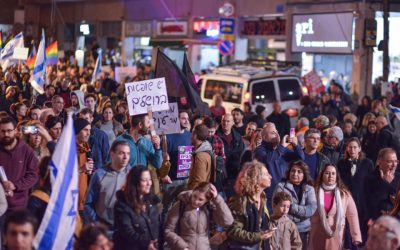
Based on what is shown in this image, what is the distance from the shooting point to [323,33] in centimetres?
2816

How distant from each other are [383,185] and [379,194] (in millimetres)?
108

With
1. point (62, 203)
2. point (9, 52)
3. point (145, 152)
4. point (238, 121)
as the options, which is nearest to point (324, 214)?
point (145, 152)

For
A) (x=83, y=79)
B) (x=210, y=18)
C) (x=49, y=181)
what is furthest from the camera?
(x=210, y=18)

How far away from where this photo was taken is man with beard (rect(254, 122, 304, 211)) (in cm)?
982

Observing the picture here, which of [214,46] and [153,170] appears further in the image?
[214,46]

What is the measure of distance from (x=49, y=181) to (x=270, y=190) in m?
3.58

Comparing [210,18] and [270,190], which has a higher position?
[210,18]

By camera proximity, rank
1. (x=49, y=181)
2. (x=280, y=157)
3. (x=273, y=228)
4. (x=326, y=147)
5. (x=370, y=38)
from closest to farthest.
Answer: (x=49, y=181) < (x=273, y=228) < (x=280, y=157) < (x=326, y=147) < (x=370, y=38)

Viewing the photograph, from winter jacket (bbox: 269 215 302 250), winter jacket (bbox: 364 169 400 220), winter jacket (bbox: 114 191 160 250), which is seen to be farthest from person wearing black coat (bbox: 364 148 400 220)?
winter jacket (bbox: 114 191 160 250)

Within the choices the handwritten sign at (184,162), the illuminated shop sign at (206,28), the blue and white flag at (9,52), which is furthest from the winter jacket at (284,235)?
the illuminated shop sign at (206,28)

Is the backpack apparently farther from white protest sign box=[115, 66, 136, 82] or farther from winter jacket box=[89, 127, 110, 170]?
white protest sign box=[115, 66, 136, 82]

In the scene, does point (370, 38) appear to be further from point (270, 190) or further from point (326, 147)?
point (270, 190)

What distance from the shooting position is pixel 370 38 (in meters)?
26.4

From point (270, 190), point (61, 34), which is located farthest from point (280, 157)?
point (61, 34)
